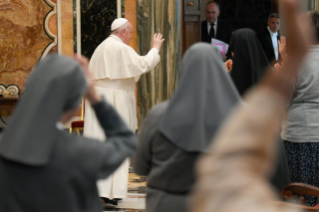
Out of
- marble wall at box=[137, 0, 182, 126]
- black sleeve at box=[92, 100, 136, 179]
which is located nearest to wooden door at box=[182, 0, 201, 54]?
marble wall at box=[137, 0, 182, 126]

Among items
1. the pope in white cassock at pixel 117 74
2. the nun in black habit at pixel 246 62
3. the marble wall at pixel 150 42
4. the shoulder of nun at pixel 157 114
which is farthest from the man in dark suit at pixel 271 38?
the shoulder of nun at pixel 157 114

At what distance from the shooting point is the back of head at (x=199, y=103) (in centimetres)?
235

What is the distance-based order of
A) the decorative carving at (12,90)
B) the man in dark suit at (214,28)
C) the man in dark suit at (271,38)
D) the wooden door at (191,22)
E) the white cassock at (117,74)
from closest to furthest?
the white cassock at (117,74), the decorative carving at (12,90), the man in dark suit at (271,38), the wooden door at (191,22), the man in dark suit at (214,28)

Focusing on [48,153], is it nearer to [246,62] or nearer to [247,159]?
[247,159]

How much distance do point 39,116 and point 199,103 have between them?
75 cm

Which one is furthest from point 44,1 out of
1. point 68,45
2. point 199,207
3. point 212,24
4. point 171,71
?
point 199,207

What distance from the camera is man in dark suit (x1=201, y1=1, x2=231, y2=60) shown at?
1032 centimetres

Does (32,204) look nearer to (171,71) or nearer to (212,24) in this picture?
(171,71)

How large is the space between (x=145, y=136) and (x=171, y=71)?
657 cm

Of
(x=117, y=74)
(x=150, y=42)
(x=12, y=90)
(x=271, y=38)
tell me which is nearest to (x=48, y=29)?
(x=12, y=90)

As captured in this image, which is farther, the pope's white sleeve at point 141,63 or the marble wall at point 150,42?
the marble wall at point 150,42

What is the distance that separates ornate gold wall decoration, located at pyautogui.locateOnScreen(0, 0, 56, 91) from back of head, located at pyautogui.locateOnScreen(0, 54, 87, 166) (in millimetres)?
7199

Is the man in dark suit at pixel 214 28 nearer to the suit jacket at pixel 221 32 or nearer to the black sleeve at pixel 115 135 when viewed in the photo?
the suit jacket at pixel 221 32

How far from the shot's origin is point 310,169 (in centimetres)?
416
